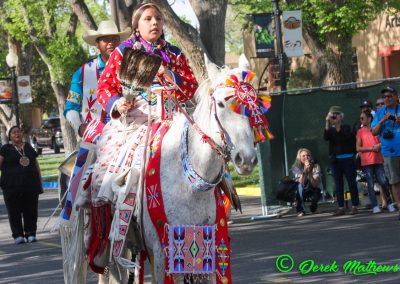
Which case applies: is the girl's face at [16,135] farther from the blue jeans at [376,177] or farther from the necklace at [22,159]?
the blue jeans at [376,177]

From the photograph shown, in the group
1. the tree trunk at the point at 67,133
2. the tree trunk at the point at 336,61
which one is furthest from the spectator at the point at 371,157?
the tree trunk at the point at 67,133

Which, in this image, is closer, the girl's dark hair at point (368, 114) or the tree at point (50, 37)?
the girl's dark hair at point (368, 114)

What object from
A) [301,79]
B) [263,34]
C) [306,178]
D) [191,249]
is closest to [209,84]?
[191,249]

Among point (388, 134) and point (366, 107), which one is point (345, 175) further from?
point (388, 134)

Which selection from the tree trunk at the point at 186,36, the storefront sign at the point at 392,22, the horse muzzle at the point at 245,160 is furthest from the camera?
the storefront sign at the point at 392,22

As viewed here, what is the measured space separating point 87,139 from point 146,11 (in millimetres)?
1171

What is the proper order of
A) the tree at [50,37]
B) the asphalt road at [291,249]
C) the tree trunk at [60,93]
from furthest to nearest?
1. the tree at [50,37]
2. the tree trunk at [60,93]
3. the asphalt road at [291,249]

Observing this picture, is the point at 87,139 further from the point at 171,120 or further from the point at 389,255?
the point at 389,255

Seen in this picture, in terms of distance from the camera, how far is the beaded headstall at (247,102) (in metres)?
6.41

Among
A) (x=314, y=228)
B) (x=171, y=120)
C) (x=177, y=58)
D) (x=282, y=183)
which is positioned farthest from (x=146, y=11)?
(x=282, y=183)

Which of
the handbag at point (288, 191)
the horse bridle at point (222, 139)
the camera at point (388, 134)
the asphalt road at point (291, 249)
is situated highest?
the horse bridle at point (222, 139)

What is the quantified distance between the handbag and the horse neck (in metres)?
10.4

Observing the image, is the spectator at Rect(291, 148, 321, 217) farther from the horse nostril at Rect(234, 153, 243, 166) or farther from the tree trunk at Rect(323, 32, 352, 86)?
the tree trunk at Rect(323, 32, 352, 86)

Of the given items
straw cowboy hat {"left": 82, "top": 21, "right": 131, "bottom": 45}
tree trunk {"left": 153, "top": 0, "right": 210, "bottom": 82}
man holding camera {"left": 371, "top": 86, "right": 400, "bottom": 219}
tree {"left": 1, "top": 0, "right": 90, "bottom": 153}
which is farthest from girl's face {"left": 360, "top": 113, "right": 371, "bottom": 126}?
tree {"left": 1, "top": 0, "right": 90, "bottom": 153}
